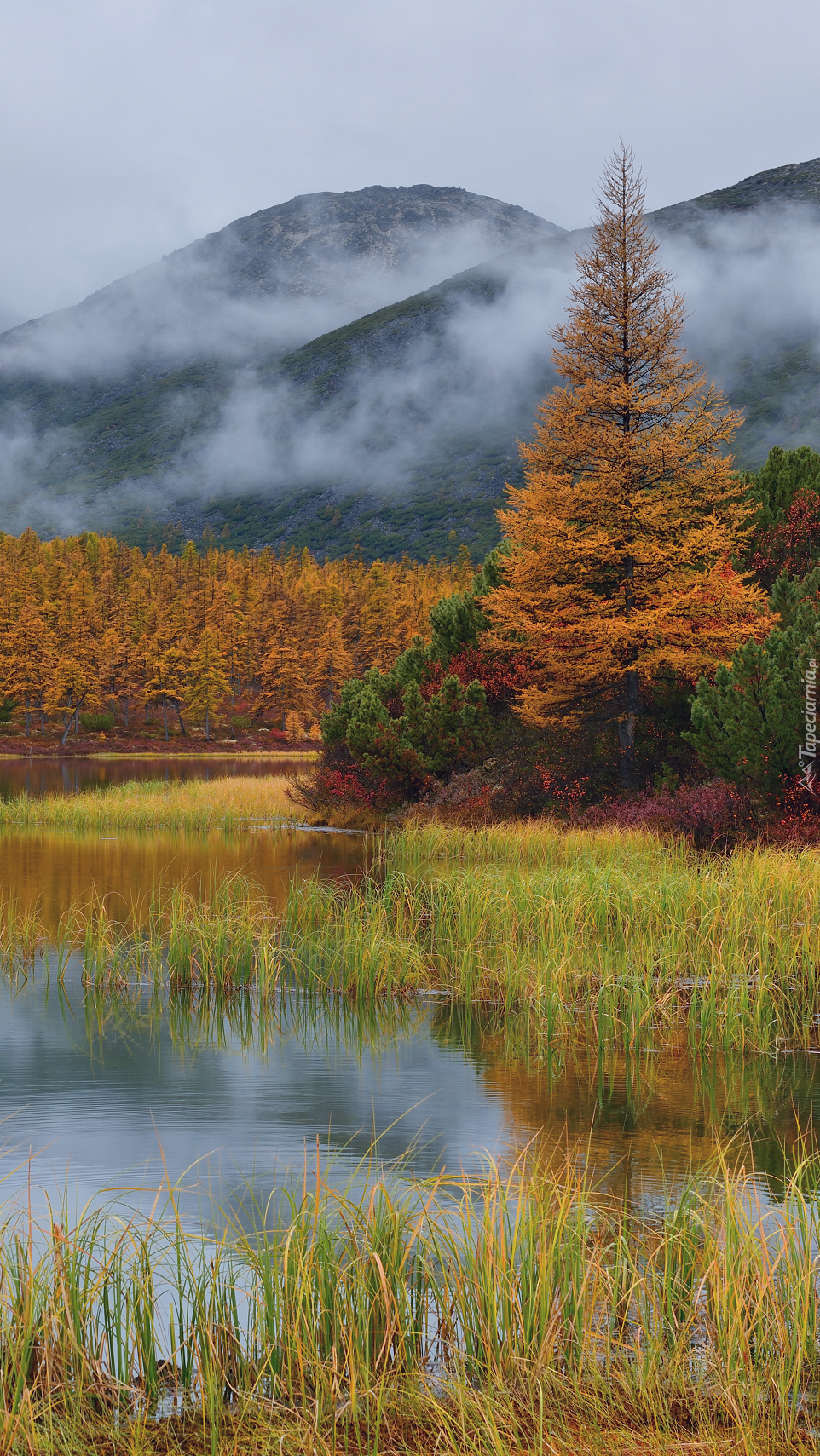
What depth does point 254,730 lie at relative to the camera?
10519cm

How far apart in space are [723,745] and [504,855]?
4.23 m

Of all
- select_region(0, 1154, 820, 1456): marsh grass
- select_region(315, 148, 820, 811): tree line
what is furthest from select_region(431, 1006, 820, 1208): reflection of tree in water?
select_region(315, 148, 820, 811): tree line

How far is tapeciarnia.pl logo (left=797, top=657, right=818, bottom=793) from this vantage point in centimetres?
1675

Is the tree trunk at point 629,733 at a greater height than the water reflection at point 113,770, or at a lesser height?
greater

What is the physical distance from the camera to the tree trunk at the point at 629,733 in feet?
82.9

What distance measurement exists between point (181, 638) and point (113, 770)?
1619 inches

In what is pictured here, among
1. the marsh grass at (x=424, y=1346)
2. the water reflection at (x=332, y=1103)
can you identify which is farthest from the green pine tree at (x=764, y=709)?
the marsh grass at (x=424, y=1346)

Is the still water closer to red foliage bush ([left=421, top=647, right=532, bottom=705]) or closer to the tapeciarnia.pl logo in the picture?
the tapeciarnia.pl logo

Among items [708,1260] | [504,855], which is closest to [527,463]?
[504,855]

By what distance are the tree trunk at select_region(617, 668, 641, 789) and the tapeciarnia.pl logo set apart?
7885 mm

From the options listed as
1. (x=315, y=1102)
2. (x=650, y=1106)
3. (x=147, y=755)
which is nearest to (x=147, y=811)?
(x=315, y=1102)

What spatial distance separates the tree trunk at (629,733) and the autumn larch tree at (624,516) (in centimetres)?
3

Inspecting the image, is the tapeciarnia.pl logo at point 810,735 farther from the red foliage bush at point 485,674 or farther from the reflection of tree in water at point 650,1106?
the red foliage bush at point 485,674

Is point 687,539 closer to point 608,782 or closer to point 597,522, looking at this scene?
point 597,522
